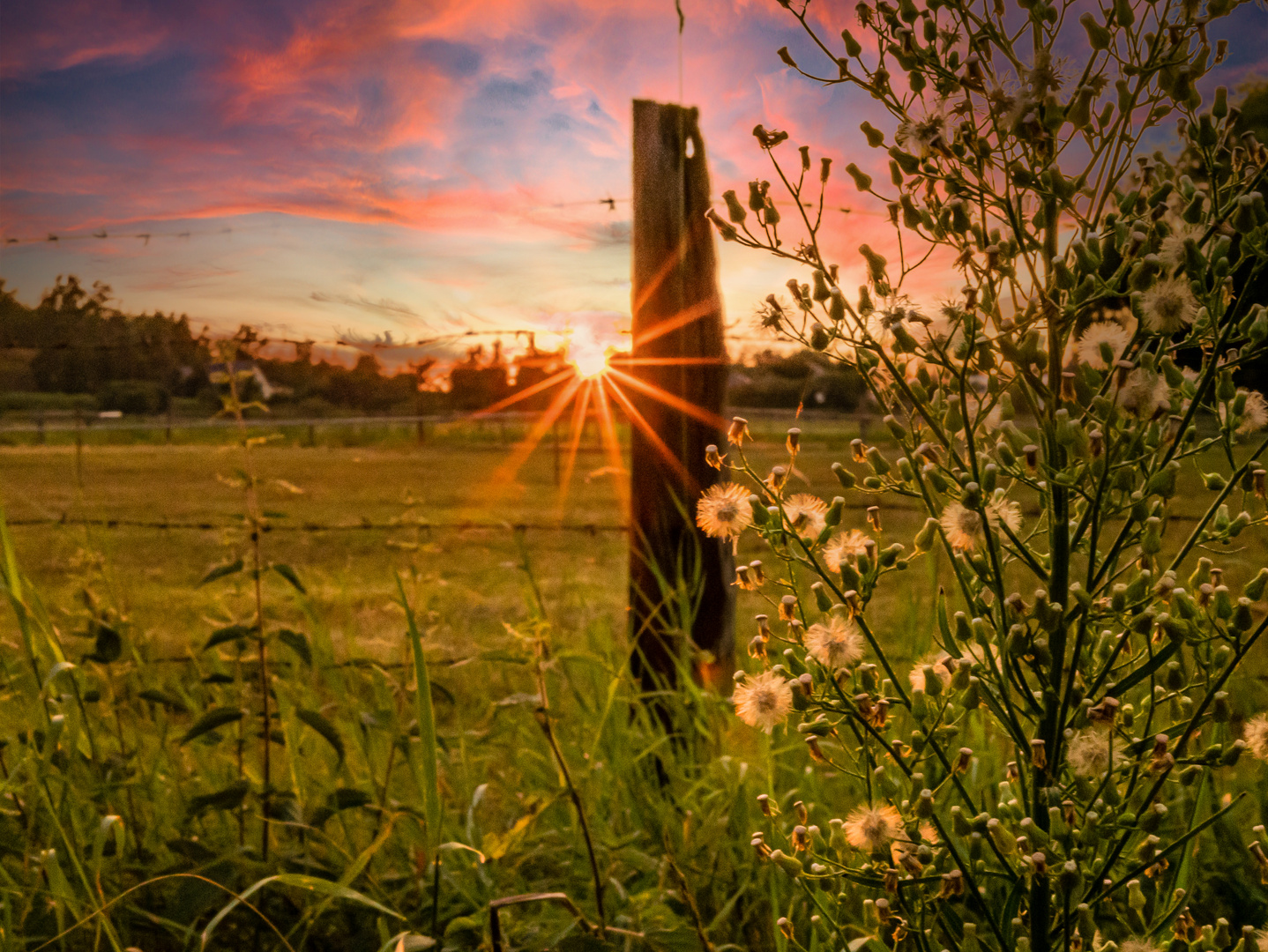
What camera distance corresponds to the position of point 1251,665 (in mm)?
4047

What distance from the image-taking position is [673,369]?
10.5ft

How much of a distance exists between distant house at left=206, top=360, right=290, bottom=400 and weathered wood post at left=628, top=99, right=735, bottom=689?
1432mm

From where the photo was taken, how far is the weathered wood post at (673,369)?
317 cm

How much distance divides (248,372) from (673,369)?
5.00ft

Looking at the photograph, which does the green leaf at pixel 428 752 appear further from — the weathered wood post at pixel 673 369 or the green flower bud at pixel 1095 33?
the weathered wood post at pixel 673 369

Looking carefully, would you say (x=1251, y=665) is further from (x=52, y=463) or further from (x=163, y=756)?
(x=52, y=463)

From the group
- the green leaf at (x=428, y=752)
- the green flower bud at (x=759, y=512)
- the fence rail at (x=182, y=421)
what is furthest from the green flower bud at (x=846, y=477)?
the fence rail at (x=182, y=421)

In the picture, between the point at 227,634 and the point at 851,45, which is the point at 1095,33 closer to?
the point at 851,45

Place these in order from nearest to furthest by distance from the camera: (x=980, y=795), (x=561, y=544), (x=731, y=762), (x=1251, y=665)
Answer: (x=980, y=795) < (x=731, y=762) < (x=1251, y=665) < (x=561, y=544)

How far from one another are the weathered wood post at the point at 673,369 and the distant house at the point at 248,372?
143cm

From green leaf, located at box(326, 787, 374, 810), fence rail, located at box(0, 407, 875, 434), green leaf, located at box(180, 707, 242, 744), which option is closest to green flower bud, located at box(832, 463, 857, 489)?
green leaf, located at box(326, 787, 374, 810)

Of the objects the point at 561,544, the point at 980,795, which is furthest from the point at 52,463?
the point at 980,795

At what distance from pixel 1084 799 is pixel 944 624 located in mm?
316

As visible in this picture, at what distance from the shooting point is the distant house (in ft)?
7.95
